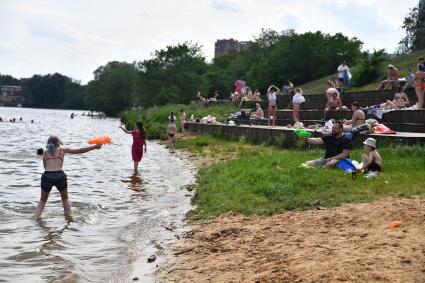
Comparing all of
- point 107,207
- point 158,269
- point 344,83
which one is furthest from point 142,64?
point 158,269

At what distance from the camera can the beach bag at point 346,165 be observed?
38.9 ft

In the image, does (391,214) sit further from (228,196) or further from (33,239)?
(33,239)

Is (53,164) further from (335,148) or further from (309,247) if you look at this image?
(335,148)

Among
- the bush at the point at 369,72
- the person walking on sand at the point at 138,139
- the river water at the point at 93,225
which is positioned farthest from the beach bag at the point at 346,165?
the bush at the point at 369,72

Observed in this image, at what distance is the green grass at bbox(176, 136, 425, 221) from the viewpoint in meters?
9.61

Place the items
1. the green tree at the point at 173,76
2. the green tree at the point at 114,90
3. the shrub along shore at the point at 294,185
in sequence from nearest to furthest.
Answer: the shrub along shore at the point at 294,185
the green tree at the point at 173,76
the green tree at the point at 114,90

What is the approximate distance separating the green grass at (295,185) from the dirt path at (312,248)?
79 centimetres

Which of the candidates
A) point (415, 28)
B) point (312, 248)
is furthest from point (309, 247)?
point (415, 28)

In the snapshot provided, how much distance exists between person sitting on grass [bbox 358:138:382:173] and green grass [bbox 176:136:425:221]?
0.29 metres

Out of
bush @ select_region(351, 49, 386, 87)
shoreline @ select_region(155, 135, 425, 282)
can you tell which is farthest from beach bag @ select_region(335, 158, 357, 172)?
bush @ select_region(351, 49, 386, 87)

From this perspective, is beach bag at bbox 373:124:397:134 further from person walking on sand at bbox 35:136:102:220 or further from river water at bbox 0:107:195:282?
person walking on sand at bbox 35:136:102:220

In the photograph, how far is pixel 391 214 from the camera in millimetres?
7492

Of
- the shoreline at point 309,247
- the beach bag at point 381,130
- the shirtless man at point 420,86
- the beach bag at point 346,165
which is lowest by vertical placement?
the shoreline at point 309,247

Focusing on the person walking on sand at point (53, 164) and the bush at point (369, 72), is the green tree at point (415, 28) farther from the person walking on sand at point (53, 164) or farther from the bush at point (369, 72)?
the person walking on sand at point (53, 164)
